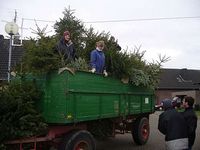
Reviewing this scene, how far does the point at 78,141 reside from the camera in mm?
8750

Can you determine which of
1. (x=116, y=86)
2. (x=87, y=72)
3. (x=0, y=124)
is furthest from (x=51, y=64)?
(x=116, y=86)

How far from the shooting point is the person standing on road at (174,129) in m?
7.86

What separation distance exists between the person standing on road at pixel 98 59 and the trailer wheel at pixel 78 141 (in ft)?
6.39

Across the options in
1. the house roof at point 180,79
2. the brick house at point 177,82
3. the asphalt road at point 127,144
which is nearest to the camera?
the asphalt road at point 127,144

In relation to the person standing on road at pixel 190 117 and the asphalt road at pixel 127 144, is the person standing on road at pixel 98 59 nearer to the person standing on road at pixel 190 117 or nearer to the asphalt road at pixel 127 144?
the person standing on road at pixel 190 117

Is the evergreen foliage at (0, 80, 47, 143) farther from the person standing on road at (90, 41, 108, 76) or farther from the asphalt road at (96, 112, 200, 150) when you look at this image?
the asphalt road at (96, 112, 200, 150)

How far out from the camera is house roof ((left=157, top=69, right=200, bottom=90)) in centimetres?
6929

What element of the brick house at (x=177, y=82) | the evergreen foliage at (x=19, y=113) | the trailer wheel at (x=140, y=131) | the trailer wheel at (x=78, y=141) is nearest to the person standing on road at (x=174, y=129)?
the trailer wheel at (x=78, y=141)

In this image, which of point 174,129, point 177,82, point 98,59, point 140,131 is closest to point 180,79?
point 177,82

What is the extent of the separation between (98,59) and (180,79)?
6378 cm

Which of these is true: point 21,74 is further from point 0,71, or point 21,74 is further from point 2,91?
point 0,71

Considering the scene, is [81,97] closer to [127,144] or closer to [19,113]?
[19,113]

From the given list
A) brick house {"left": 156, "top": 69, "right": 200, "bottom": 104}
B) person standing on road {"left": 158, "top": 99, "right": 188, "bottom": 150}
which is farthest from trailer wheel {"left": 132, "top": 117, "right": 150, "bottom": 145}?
brick house {"left": 156, "top": 69, "right": 200, "bottom": 104}

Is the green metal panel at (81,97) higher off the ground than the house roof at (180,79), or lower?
lower
